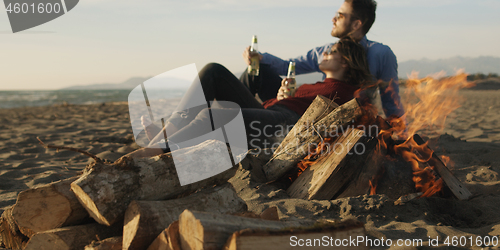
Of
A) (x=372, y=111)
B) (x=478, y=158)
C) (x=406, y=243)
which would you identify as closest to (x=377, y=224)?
(x=406, y=243)

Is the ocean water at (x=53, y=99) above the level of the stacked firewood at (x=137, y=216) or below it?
below

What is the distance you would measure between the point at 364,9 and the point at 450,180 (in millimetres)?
2488

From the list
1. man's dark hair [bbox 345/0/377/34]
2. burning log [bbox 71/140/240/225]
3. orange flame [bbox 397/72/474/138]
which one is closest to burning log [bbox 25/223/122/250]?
burning log [bbox 71/140/240/225]

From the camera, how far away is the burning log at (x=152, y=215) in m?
1.52

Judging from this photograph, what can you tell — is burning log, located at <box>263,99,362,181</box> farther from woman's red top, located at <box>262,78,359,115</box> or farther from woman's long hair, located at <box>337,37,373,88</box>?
woman's long hair, located at <box>337,37,373,88</box>

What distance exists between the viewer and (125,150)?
4363mm

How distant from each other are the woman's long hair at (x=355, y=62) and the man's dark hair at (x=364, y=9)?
758mm

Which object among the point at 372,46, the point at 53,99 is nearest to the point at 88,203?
the point at 372,46

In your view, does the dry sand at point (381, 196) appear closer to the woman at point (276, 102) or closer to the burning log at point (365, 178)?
the burning log at point (365, 178)

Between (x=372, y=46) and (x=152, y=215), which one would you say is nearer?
(x=152, y=215)

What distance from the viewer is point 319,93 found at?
3.55 metres

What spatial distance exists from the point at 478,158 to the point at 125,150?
14.8ft

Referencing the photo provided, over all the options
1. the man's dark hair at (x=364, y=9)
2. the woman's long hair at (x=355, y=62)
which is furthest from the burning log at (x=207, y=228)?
the man's dark hair at (x=364, y=9)

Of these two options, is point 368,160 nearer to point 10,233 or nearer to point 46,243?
point 46,243
